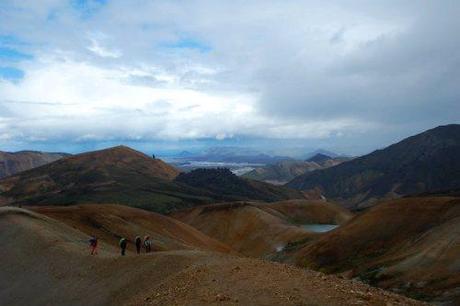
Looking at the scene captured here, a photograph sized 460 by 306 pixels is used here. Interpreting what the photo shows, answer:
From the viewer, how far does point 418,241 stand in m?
59.1

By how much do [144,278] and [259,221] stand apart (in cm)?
8461

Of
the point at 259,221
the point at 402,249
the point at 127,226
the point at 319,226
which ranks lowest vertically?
the point at 319,226

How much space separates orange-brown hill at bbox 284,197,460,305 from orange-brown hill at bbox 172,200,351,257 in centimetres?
1522

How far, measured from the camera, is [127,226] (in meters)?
68.1

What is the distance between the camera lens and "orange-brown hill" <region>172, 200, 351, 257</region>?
102 m

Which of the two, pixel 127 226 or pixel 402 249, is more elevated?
pixel 127 226

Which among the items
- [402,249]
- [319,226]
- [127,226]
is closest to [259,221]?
[319,226]

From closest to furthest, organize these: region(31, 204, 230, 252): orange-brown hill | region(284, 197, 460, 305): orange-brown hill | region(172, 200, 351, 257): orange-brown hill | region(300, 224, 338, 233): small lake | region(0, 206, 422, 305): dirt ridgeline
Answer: region(0, 206, 422, 305): dirt ridgeline → region(284, 197, 460, 305): orange-brown hill → region(31, 204, 230, 252): orange-brown hill → region(172, 200, 351, 257): orange-brown hill → region(300, 224, 338, 233): small lake

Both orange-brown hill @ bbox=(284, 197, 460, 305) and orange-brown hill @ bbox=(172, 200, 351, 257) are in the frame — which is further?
orange-brown hill @ bbox=(172, 200, 351, 257)

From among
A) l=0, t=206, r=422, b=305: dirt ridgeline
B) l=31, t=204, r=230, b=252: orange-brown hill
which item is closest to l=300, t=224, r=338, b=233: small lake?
l=31, t=204, r=230, b=252: orange-brown hill

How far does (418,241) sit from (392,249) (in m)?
6.51

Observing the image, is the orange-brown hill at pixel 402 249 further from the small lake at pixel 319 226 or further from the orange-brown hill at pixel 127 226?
the small lake at pixel 319 226

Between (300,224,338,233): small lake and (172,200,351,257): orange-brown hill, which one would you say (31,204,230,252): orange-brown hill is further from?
(300,224,338,233): small lake

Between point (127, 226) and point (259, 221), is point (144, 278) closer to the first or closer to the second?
point (127, 226)
